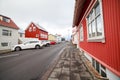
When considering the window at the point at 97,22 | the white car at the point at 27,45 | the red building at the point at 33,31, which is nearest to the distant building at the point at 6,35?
the white car at the point at 27,45

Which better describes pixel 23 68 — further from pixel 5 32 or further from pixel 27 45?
pixel 5 32

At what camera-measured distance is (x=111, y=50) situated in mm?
3416

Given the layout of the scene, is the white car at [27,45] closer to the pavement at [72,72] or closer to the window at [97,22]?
the pavement at [72,72]

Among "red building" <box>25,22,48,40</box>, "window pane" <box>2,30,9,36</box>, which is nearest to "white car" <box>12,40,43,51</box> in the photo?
"window pane" <box>2,30,9,36</box>

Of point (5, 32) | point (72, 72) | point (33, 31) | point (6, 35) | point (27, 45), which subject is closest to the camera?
point (72, 72)

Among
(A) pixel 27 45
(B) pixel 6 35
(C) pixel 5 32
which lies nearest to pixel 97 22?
(A) pixel 27 45

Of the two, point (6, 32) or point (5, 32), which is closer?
point (5, 32)

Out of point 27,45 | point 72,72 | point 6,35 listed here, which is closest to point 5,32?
point 6,35

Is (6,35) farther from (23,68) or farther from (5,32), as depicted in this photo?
(23,68)

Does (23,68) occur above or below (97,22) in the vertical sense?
below

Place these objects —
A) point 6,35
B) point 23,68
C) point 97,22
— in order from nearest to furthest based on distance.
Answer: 1. point 97,22
2. point 23,68
3. point 6,35

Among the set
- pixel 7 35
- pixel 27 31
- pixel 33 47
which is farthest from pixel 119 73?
pixel 27 31

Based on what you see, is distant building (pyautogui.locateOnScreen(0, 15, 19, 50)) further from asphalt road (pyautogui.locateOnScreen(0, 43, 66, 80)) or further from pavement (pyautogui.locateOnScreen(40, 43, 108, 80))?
pavement (pyautogui.locateOnScreen(40, 43, 108, 80))

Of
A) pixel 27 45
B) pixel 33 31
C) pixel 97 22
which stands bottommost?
pixel 27 45
